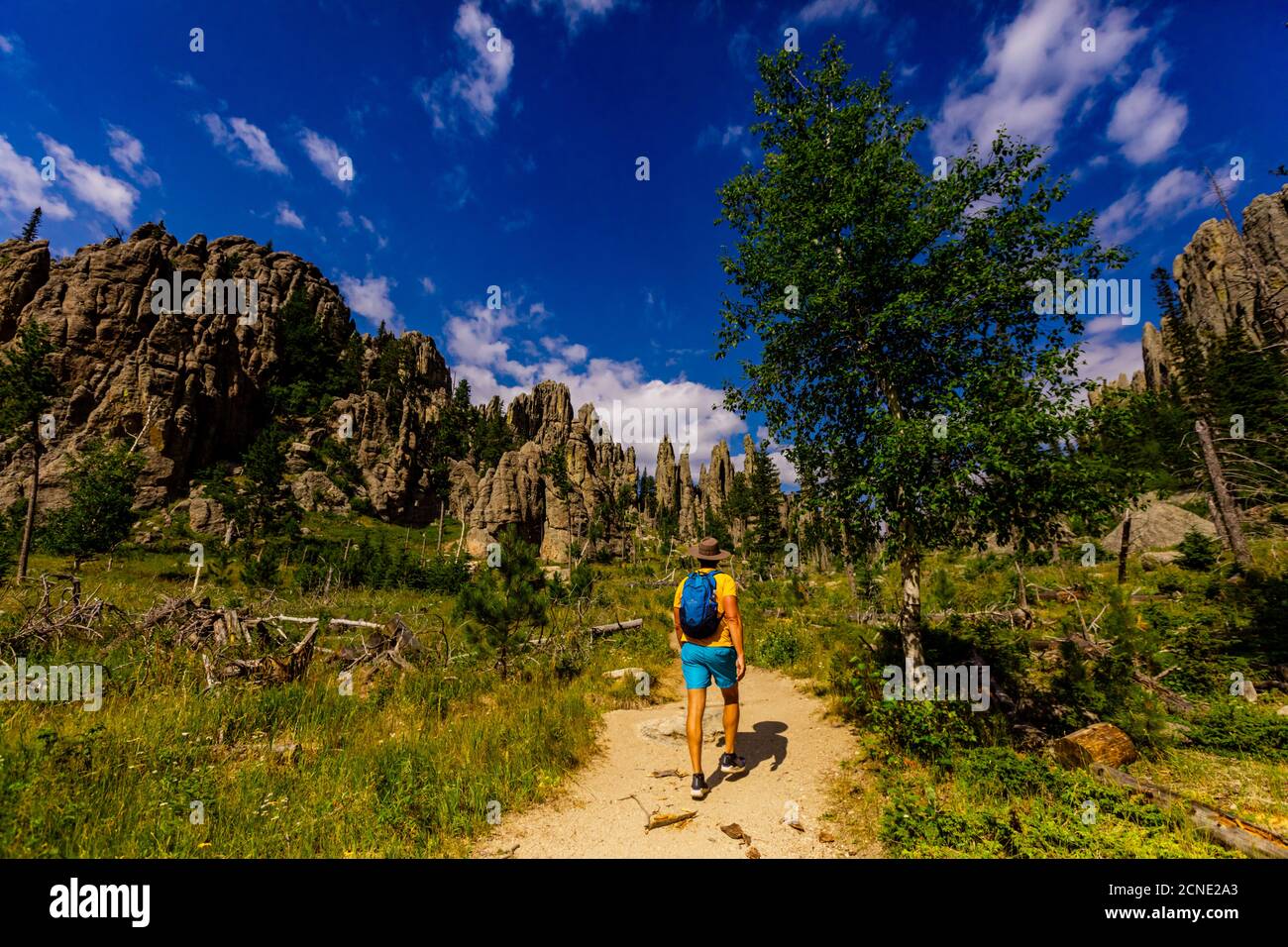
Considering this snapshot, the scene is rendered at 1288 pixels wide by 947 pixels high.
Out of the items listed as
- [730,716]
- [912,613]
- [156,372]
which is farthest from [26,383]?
[912,613]

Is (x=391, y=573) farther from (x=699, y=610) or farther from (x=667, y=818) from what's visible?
(x=667, y=818)

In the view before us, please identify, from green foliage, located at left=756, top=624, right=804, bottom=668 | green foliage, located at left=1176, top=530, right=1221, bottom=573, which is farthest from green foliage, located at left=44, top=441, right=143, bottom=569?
green foliage, located at left=1176, top=530, right=1221, bottom=573

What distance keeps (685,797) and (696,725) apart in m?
0.83

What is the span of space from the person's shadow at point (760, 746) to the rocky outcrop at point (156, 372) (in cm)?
6543

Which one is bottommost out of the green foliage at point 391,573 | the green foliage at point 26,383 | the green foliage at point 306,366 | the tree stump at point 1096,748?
the green foliage at point 391,573

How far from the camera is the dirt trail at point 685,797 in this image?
4.32 metres

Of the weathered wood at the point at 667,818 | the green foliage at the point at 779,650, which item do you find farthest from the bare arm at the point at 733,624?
the green foliage at the point at 779,650

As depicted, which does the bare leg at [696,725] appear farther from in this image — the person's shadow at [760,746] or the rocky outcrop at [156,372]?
the rocky outcrop at [156,372]

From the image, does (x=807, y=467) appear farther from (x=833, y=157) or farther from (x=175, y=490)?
(x=175, y=490)

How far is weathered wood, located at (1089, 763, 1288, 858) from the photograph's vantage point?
3645mm

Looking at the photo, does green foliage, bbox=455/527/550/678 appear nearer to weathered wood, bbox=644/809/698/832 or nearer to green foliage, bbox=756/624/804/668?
weathered wood, bbox=644/809/698/832

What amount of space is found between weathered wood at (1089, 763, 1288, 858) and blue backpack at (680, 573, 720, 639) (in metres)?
4.51
